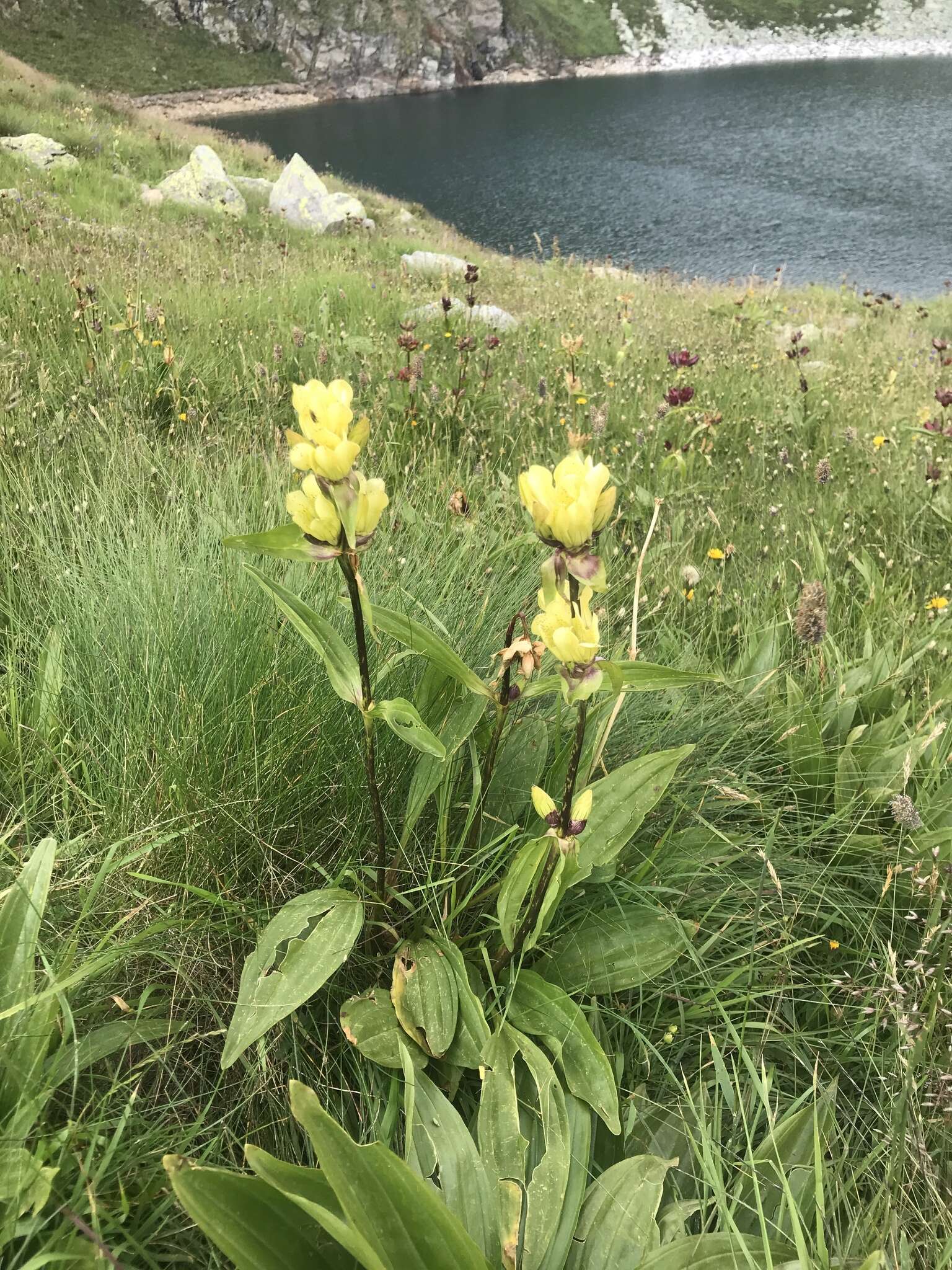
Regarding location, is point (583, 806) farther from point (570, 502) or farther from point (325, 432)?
point (325, 432)

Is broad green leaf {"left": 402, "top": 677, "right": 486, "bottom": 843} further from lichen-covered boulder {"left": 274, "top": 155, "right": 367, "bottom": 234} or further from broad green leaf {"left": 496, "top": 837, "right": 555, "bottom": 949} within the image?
lichen-covered boulder {"left": 274, "top": 155, "right": 367, "bottom": 234}

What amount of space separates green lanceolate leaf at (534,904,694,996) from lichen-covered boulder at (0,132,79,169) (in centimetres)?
1222

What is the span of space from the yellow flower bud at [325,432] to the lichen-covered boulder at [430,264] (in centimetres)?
805

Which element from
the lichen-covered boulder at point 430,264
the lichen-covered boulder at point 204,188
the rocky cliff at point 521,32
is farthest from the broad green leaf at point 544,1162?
the rocky cliff at point 521,32

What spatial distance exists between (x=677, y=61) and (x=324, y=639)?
292 feet

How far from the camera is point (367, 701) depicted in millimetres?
985

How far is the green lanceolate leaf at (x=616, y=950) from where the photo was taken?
3.74 ft

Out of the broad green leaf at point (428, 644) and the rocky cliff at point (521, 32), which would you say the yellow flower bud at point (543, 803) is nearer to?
the broad green leaf at point (428, 644)

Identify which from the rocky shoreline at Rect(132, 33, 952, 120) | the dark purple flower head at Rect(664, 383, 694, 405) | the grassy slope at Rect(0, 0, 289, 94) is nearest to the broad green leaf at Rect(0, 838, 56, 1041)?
the dark purple flower head at Rect(664, 383, 694, 405)

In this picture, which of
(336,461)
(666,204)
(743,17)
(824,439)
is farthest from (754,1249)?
(743,17)

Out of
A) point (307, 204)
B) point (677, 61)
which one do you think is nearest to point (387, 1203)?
point (307, 204)

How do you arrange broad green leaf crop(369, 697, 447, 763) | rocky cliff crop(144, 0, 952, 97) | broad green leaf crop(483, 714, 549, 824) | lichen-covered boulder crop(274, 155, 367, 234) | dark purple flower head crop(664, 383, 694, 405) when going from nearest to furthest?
broad green leaf crop(369, 697, 447, 763), broad green leaf crop(483, 714, 549, 824), dark purple flower head crop(664, 383, 694, 405), lichen-covered boulder crop(274, 155, 367, 234), rocky cliff crop(144, 0, 952, 97)

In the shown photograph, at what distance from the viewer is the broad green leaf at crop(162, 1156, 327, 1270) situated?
29.8 inches

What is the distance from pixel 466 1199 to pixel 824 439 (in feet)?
11.5
